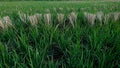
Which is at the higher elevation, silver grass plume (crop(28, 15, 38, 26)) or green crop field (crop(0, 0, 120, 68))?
silver grass plume (crop(28, 15, 38, 26))

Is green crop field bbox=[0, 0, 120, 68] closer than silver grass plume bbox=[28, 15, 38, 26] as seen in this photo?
Yes

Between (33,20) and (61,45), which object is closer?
(61,45)

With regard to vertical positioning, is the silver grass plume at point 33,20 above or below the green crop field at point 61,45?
above

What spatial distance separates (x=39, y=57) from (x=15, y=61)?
0.38ft

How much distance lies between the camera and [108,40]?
116cm

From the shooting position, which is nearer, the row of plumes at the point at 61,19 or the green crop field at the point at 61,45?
the green crop field at the point at 61,45

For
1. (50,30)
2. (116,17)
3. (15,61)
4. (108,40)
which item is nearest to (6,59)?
(15,61)

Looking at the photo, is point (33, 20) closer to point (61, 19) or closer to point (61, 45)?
point (61, 19)

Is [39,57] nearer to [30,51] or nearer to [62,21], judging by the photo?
[30,51]

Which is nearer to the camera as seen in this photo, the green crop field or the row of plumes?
the green crop field

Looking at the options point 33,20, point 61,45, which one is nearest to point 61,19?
point 33,20

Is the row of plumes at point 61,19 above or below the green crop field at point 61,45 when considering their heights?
above

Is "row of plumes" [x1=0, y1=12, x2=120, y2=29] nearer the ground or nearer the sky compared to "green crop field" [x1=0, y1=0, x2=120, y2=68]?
nearer the sky

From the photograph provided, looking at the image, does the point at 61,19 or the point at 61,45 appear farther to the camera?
the point at 61,19
